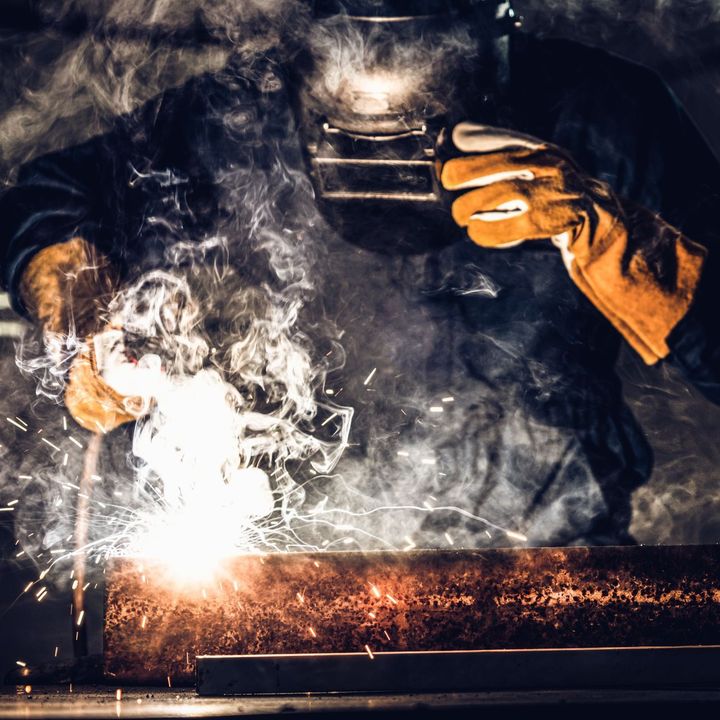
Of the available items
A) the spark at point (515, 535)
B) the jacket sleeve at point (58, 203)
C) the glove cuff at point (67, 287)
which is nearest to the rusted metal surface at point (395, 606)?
the spark at point (515, 535)

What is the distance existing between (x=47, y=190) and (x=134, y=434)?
1.07 m

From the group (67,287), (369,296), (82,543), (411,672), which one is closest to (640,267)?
(369,296)

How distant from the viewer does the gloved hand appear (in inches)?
86.7

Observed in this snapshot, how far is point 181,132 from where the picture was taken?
2363 millimetres

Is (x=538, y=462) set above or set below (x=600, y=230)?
below

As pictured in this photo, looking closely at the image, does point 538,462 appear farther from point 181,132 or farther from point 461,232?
point 181,132

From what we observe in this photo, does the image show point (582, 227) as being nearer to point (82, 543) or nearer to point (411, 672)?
point (411, 672)

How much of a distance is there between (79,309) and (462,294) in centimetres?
157

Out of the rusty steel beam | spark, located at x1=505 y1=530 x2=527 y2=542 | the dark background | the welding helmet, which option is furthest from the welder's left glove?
the rusty steel beam

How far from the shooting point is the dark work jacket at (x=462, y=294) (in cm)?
229

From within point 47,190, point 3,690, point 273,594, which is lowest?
point 3,690

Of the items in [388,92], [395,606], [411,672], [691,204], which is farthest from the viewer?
[691,204]

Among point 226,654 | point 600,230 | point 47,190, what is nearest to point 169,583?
point 226,654

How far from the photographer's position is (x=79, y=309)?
2240mm
